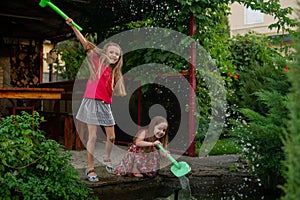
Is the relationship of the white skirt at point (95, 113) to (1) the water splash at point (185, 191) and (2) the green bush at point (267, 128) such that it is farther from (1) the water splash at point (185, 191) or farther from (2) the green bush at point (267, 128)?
(2) the green bush at point (267, 128)

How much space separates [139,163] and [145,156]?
0.36 feet

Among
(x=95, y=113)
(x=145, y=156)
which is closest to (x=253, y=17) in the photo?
(x=145, y=156)

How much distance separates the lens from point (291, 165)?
4.29ft

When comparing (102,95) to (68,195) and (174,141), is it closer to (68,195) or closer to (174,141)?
(68,195)

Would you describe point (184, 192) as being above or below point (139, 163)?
below

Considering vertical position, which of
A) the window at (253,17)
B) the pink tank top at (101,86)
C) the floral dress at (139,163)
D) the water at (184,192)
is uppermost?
the window at (253,17)

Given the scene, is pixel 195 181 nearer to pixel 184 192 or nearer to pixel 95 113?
pixel 184 192

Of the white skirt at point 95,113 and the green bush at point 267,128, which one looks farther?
the white skirt at point 95,113

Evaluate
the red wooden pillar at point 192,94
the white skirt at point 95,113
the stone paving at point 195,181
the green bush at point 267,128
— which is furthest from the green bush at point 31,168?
the red wooden pillar at point 192,94

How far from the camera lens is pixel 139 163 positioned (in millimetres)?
4039

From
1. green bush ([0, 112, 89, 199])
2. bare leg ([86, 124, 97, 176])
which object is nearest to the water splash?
bare leg ([86, 124, 97, 176])

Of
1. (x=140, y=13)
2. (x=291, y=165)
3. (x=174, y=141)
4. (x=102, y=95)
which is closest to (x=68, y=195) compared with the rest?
(x=102, y=95)

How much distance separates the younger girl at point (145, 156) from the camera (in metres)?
4.00

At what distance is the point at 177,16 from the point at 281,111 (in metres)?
2.45
